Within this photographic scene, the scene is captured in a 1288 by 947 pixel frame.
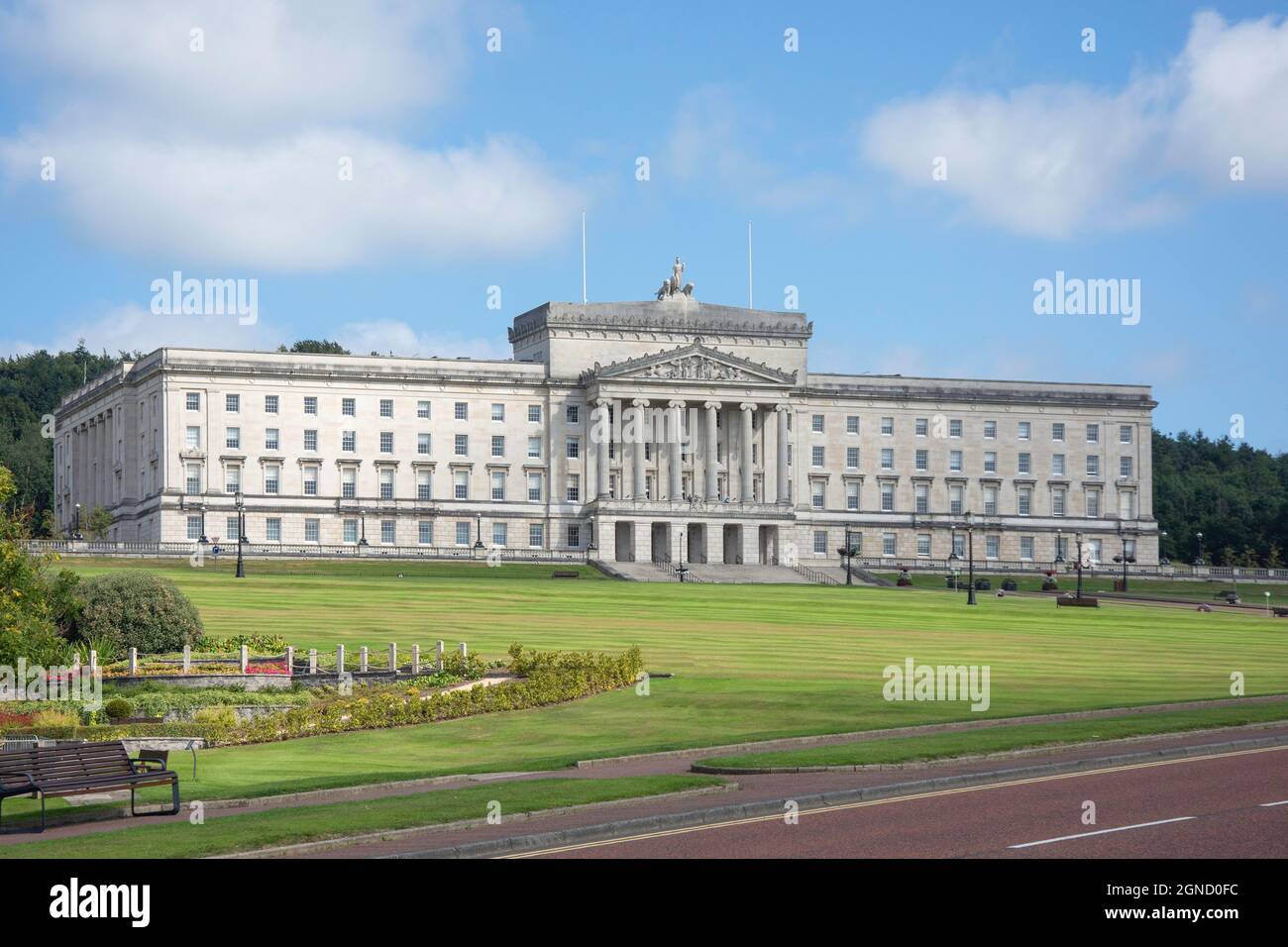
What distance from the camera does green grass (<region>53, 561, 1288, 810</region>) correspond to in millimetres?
41281

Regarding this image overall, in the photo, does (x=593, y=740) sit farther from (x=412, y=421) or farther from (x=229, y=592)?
(x=412, y=421)

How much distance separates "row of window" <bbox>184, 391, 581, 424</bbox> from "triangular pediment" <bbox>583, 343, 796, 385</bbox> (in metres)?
4.71

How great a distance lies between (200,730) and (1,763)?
1428cm

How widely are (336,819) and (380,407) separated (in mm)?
127197

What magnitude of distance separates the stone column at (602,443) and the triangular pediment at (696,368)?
280 centimetres

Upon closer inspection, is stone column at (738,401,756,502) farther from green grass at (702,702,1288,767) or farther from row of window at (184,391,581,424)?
green grass at (702,702,1288,767)

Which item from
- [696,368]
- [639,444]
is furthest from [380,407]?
[696,368]

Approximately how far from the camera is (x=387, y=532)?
493 feet

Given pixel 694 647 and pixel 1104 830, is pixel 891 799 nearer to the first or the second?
pixel 1104 830

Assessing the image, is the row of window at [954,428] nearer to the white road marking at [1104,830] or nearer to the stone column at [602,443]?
the stone column at [602,443]

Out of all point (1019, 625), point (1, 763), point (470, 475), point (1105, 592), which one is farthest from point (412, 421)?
point (1, 763)

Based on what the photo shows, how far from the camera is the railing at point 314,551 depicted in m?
122

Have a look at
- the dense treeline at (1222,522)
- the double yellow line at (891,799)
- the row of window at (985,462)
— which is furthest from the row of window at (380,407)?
the double yellow line at (891,799)

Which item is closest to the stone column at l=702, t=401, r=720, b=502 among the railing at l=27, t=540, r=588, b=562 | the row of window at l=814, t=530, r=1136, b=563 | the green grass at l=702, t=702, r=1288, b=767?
the row of window at l=814, t=530, r=1136, b=563
